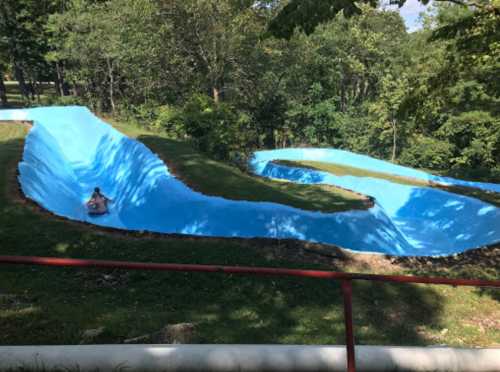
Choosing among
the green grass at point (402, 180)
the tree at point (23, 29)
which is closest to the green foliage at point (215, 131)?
the green grass at point (402, 180)

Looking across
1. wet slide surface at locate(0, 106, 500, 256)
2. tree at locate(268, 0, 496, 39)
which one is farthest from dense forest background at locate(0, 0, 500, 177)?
tree at locate(268, 0, 496, 39)

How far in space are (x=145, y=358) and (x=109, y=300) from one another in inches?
147

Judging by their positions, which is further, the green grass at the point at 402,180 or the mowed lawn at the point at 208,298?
the green grass at the point at 402,180

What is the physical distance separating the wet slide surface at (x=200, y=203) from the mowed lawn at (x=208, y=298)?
2571 millimetres

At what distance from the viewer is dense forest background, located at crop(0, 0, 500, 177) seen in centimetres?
2889

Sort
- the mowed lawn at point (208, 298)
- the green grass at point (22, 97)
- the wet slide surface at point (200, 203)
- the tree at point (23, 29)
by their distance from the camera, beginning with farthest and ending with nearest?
the green grass at point (22, 97), the tree at point (23, 29), the wet slide surface at point (200, 203), the mowed lawn at point (208, 298)

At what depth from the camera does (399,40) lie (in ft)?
154

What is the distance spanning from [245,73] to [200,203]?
2097 cm

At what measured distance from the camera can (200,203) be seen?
14.7m

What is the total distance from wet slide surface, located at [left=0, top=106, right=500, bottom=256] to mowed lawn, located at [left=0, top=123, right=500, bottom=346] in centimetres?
257

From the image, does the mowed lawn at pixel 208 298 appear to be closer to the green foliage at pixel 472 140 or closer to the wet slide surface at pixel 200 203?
the wet slide surface at pixel 200 203

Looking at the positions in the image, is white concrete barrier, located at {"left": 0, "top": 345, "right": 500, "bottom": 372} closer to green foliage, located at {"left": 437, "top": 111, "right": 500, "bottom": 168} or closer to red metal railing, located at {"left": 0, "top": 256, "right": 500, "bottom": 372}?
red metal railing, located at {"left": 0, "top": 256, "right": 500, "bottom": 372}

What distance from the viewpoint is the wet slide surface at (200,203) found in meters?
14.2

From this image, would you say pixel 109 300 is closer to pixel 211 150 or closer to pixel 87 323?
pixel 87 323
